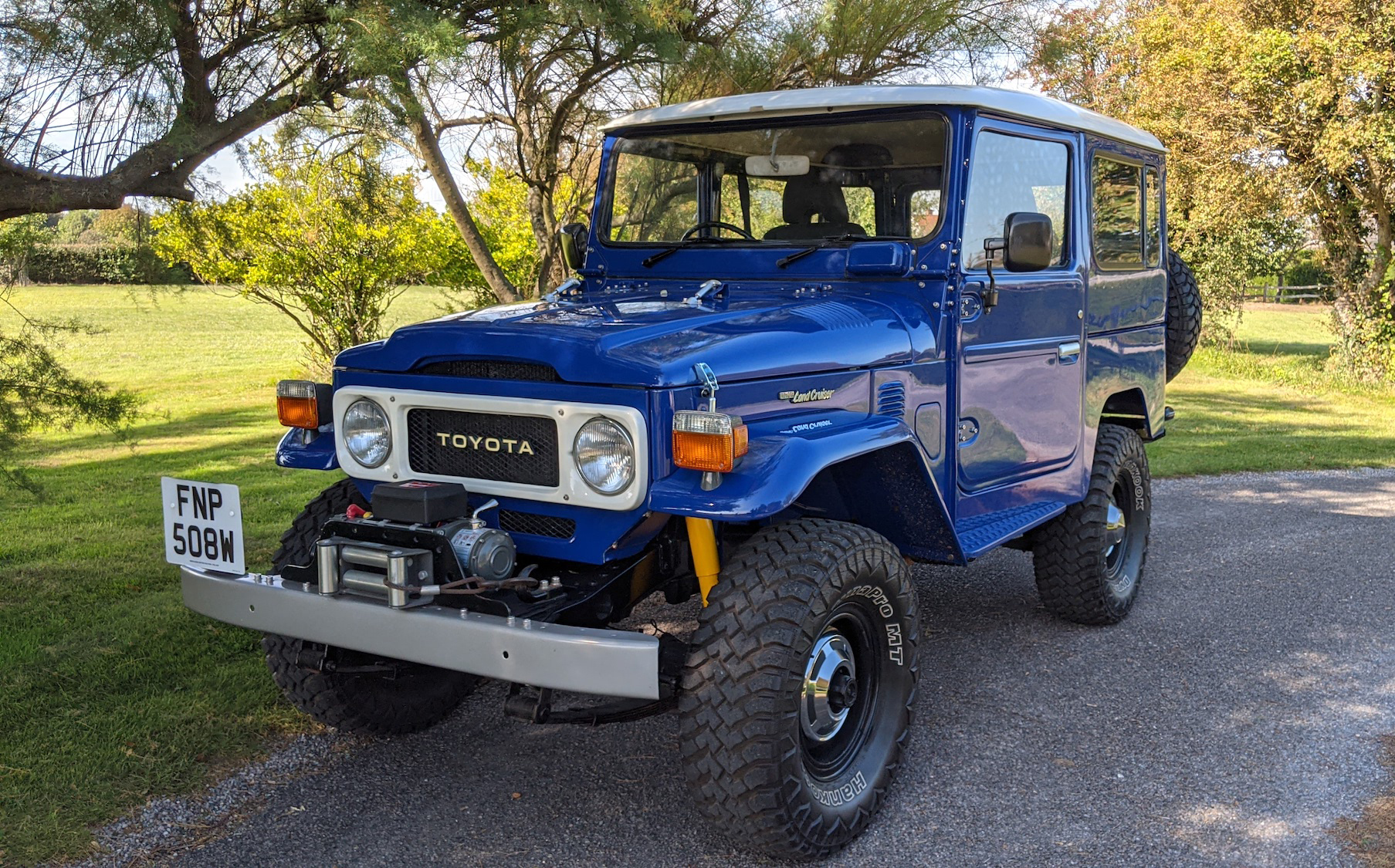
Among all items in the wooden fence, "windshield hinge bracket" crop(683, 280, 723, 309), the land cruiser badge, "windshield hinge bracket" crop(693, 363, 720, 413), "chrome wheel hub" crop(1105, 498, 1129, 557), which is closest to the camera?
"windshield hinge bracket" crop(693, 363, 720, 413)

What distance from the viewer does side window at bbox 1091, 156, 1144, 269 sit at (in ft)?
17.5

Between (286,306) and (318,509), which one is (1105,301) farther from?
(286,306)

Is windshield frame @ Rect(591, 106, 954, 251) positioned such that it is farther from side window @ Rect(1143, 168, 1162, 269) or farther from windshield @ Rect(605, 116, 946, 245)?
side window @ Rect(1143, 168, 1162, 269)

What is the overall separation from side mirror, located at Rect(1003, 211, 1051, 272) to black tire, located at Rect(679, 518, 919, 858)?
127 centimetres

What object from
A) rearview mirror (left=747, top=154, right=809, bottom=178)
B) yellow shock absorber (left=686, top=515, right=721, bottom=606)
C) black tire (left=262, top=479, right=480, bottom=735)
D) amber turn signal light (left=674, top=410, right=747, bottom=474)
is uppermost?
rearview mirror (left=747, top=154, right=809, bottom=178)

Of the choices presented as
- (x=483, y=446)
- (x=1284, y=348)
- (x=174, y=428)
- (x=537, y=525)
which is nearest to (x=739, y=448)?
(x=537, y=525)

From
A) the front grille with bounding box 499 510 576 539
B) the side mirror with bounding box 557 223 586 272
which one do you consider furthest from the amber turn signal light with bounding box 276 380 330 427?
the side mirror with bounding box 557 223 586 272

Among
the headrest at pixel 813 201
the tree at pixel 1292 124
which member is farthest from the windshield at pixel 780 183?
the tree at pixel 1292 124

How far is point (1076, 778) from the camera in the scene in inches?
154

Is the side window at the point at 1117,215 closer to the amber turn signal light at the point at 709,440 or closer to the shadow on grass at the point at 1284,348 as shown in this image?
the amber turn signal light at the point at 709,440

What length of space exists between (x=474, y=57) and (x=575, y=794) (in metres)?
4.06

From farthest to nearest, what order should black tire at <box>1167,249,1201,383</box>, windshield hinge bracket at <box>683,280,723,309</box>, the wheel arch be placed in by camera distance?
black tire at <box>1167,249,1201,383</box> → windshield hinge bracket at <box>683,280,723,309</box> → the wheel arch

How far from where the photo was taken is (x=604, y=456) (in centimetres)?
324

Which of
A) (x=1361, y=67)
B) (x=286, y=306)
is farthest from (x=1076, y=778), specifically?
(x=1361, y=67)
